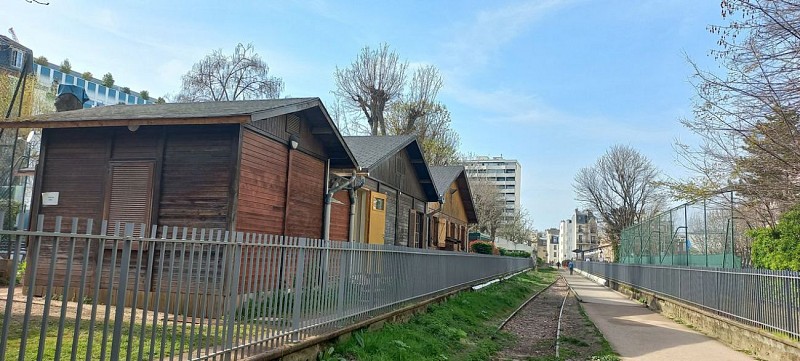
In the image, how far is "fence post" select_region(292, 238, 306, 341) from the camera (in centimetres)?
677

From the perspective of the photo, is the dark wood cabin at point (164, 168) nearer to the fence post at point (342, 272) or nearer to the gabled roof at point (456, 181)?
the fence post at point (342, 272)

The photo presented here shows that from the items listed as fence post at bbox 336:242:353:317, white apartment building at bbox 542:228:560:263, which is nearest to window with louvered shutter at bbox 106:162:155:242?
fence post at bbox 336:242:353:317

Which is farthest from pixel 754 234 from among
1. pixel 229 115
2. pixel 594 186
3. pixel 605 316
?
pixel 594 186

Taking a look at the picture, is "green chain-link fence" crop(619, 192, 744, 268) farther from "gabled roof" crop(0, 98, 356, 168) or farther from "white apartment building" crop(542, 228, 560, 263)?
"white apartment building" crop(542, 228, 560, 263)

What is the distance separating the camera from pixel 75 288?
9367 millimetres

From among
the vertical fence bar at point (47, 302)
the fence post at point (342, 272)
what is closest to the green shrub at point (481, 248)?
the fence post at point (342, 272)

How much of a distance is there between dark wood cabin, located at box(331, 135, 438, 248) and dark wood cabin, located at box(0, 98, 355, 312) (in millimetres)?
4681

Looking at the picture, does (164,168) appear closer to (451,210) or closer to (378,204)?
(378,204)

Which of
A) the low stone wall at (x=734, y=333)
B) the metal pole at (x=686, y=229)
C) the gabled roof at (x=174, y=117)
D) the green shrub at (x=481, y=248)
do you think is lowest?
the low stone wall at (x=734, y=333)

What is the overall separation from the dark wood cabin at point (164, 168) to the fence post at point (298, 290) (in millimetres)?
3093

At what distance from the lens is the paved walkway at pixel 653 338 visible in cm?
1034

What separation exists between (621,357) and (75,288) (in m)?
9.70

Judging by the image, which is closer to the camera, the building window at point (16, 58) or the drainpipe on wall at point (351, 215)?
the drainpipe on wall at point (351, 215)

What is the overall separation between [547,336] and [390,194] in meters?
8.49
